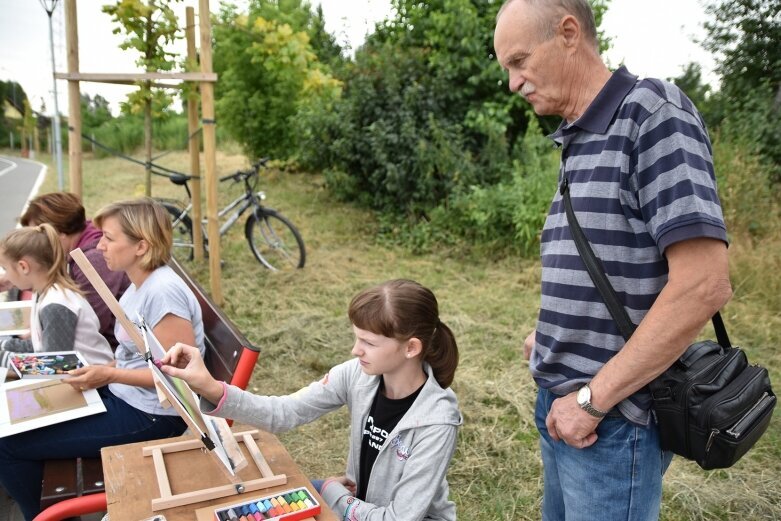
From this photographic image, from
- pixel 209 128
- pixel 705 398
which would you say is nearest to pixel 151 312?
pixel 705 398

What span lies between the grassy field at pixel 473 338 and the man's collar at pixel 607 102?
210cm

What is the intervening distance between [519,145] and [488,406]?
5582mm

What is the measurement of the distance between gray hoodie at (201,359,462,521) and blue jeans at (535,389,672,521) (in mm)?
383

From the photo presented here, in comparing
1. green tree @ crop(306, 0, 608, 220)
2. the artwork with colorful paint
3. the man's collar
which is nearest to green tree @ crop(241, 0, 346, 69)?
green tree @ crop(306, 0, 608, 220)

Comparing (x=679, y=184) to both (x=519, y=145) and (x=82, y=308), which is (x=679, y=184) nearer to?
(x=82, y=308)

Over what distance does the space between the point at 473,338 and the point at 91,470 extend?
326 cm

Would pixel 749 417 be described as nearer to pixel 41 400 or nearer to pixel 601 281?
pixel 601 281

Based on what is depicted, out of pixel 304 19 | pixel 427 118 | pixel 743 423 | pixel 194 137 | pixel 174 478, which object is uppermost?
pixel 304 19

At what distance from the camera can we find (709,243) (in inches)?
47.5

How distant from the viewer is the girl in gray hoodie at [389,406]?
5.63 feet

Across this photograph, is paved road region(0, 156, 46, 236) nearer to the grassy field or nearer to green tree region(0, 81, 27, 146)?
green tree region(0, 81, 27, 146)

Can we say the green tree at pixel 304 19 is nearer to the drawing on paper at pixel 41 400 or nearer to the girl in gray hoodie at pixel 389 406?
the drawing on paper at pixel 41 400

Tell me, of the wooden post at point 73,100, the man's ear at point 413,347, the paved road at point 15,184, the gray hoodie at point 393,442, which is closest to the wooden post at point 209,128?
the wooden post at point 73,100

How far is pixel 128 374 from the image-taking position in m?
2.29
